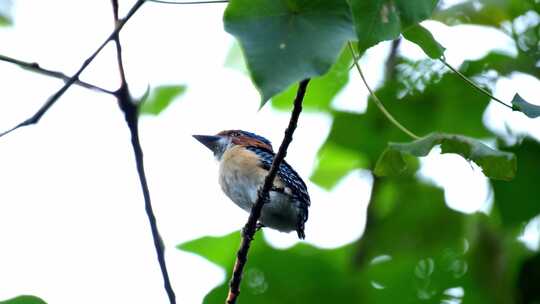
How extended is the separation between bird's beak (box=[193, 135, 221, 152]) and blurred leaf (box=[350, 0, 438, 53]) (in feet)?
14.6

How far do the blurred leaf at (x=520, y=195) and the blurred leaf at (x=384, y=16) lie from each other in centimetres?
216

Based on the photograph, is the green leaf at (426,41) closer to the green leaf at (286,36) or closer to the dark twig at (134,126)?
the green leaf at (286,36)

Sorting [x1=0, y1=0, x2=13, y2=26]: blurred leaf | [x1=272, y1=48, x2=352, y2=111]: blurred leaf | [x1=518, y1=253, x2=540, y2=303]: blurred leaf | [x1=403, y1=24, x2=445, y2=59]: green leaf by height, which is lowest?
[x1=518, y1=253, x2=540, y2=303]: blurred leaf

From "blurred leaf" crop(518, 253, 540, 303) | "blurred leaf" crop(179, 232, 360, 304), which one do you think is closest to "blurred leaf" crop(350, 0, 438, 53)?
"blurred leaf" crop(179, 232, 360, 304)

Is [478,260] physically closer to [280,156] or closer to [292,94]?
[280,156]

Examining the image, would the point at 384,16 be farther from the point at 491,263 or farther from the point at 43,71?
the point at 491,263

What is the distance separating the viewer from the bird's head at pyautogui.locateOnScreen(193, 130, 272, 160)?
679 centimetres

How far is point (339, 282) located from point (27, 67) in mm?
2144

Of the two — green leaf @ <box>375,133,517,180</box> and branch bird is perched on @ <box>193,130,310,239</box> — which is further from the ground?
green leaf @ <box>375,133,517,180</box>

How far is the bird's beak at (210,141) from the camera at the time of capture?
22.7 feet

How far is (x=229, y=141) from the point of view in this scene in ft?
22.5

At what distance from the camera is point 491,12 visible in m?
5.08

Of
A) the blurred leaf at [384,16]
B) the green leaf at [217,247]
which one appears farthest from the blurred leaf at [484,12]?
the blurred leaf at [384,16]

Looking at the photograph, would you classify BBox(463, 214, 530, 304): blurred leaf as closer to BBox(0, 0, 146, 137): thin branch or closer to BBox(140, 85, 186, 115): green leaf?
BBox(140, 85, 186, 115): green leaf
